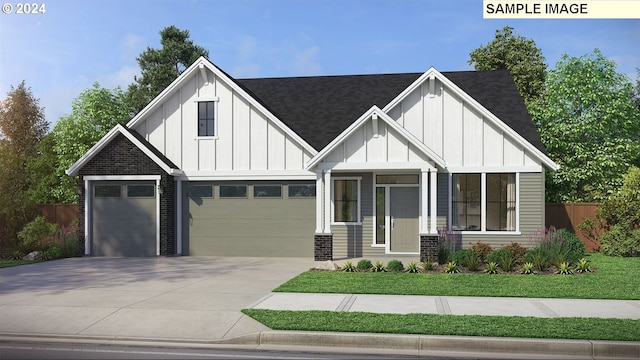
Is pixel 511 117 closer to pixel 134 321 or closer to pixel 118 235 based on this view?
pixel 118 235

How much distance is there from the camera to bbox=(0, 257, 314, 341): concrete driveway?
9547 millimetres

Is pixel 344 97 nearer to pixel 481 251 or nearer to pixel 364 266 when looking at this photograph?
pixel 481 251

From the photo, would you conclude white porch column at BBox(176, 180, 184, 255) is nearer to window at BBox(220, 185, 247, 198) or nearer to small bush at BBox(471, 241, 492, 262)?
window at BBox(220, 185, 247, 198)

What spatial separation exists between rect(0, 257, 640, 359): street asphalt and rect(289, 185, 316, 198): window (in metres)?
4.63

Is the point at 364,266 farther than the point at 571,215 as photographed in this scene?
No

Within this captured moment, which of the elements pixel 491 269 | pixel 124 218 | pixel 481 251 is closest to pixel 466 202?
pixel 481 251

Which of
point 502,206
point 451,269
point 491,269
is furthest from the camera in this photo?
point 502,206

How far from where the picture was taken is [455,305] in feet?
36.7

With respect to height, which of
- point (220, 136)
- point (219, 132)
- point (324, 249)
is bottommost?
point (324, 249)

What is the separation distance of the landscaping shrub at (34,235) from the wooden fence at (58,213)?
3350mm

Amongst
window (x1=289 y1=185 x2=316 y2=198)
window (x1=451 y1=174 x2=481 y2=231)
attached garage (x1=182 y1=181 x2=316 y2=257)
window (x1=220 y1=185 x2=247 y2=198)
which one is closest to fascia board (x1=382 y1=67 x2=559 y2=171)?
window (x1=451 y1=174 x2=481 y2=231)

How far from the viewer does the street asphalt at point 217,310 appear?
27.8ft

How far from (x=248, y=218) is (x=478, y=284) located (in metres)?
9.76

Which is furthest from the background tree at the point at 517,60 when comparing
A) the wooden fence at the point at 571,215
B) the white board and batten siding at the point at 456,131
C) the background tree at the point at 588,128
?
the white board and batten siding at the point at 456,131
